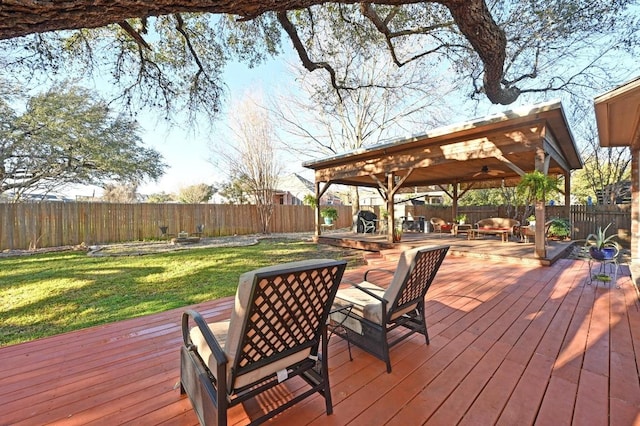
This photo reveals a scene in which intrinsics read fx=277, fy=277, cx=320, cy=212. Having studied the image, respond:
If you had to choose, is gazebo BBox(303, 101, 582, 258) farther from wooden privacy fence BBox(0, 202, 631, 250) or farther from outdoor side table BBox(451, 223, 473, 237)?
wooden privacy fence BBox(0, 202, 631, 250)

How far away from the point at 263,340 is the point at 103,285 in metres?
5.13

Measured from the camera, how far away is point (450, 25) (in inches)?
204

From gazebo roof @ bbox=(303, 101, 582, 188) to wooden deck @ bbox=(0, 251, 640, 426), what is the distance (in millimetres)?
3354

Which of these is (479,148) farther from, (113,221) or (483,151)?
(113,221)

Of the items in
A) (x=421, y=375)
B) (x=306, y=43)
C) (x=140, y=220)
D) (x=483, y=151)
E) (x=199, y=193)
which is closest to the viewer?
(x=421, y=375)

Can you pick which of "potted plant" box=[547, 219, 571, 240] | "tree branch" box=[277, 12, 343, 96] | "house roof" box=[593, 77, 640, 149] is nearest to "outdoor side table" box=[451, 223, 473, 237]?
"potted plant" box=[547, 219, 571, 240]

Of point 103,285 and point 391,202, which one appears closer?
point 103,285

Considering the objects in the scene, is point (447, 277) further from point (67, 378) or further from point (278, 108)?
point (278, 108)

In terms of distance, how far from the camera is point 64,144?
11750 mm

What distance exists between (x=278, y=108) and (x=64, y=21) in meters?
15.3

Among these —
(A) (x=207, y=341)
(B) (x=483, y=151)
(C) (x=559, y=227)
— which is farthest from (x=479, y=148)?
(A) (x=207, y=341)

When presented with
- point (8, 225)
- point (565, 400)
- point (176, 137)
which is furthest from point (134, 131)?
point (565, 400)

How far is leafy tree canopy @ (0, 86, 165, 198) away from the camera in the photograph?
35.7 feet

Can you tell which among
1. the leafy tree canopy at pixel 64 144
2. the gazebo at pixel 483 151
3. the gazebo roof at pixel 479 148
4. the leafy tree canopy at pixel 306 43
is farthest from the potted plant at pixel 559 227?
the leafy tree canopy at pixel 64 144
